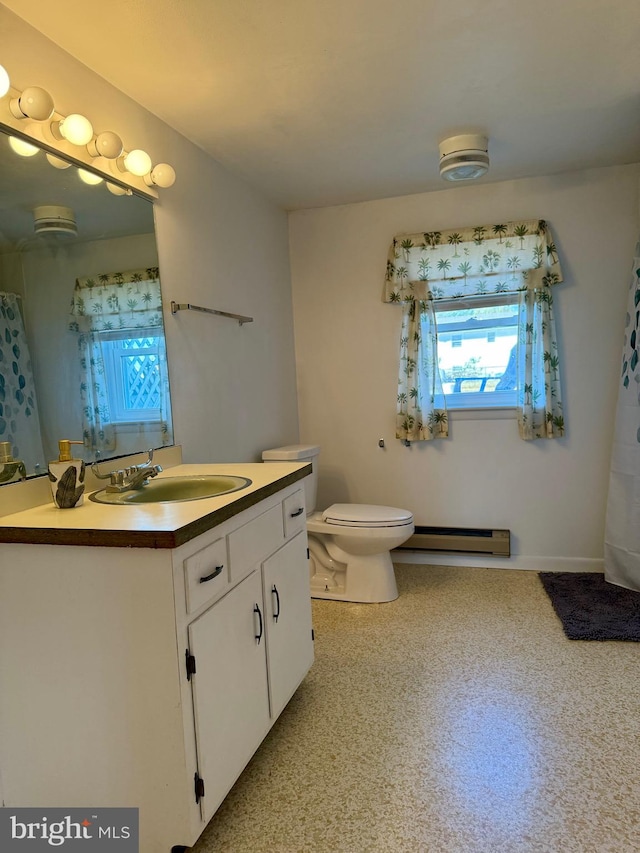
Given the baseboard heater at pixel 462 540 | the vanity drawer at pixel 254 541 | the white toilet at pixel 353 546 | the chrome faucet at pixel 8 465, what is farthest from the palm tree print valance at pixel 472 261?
the chrome faucet at pixel 8 465

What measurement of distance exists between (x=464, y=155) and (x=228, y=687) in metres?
2.26

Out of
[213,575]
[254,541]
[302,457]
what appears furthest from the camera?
[302,457]

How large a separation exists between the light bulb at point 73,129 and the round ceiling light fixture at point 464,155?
1.51 m

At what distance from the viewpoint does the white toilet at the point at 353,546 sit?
2.70m

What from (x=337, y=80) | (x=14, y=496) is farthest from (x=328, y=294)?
(x=14, y=496)

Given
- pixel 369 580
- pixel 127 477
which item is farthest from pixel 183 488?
pixel 369 580

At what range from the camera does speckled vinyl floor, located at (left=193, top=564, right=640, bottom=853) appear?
1.36 metres

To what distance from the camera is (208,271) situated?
2410mm

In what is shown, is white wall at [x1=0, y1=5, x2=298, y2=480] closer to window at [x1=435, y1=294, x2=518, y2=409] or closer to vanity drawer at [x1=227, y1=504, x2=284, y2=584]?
vanity drawer at [x1=227, y1=504, x2=284, y2=584]

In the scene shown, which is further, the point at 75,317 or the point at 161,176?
the point at 161,176

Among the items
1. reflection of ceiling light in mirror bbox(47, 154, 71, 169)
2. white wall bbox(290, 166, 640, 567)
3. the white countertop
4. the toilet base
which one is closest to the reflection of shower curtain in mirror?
the white countertop

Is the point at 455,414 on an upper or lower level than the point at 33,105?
lower

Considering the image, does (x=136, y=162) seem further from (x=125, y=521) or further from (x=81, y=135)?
(x=125, y=521)

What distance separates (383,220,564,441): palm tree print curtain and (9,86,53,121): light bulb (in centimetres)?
206
